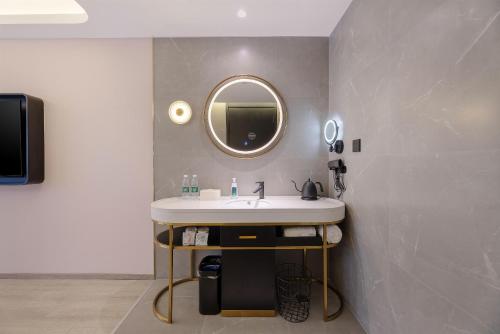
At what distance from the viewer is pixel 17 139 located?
204 cm

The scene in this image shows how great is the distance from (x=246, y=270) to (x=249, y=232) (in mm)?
285

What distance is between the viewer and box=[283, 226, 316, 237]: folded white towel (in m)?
1.62

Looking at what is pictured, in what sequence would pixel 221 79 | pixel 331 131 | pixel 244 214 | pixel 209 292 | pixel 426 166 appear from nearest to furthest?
pixel 426 166
pixel 244 214
pixel 209 292
pixel 331 131
pixel 221 79

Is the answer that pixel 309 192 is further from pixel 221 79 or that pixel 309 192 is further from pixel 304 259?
pixel 221 79

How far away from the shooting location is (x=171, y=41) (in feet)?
7.14

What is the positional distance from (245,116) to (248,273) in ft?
4.31

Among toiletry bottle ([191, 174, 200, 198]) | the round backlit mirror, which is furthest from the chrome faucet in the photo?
toiletry bottle ([191, 174, 200, 198])

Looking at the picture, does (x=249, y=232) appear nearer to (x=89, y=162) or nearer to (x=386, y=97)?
(x=386, y=97)

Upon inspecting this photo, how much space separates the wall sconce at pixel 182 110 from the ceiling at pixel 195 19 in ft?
2.05

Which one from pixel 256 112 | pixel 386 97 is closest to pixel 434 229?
pixel 386 97

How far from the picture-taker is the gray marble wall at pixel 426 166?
2.54 feet

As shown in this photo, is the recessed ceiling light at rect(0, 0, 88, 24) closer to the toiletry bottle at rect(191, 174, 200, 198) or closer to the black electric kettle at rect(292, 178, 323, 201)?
the toiletry bottle at rect(191, 174, 200, 198)

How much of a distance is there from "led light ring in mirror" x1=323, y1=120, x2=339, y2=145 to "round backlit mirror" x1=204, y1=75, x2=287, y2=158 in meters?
0.38

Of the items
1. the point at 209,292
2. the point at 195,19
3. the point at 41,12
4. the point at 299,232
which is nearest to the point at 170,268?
the point at 209,292
